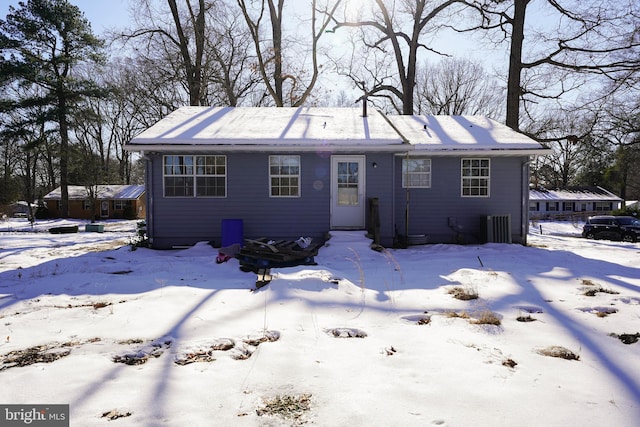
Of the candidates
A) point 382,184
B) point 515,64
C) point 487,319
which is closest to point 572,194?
point 515,64

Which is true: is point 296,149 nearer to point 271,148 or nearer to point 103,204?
point 271,148

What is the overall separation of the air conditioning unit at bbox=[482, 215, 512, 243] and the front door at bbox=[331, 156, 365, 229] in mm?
3721

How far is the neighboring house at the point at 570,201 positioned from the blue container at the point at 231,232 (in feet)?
112

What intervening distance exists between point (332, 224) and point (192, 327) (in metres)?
6.61

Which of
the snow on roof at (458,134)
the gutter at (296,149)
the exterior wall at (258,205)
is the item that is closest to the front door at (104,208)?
the exterior wall at (258,205)

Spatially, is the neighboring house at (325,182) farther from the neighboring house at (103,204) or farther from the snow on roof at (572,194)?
the snow on roof at (572,194)

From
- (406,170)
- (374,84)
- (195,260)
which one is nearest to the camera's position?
(195,260)

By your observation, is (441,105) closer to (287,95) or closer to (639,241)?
(287,95)

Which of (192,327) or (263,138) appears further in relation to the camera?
(263,138)

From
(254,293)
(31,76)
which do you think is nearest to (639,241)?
(254,293)

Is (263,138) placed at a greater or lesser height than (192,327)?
greater

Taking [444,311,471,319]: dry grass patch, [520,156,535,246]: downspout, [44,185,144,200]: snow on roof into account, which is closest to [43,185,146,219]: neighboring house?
[44,185,144,200]: snow on roof

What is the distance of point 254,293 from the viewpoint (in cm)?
506

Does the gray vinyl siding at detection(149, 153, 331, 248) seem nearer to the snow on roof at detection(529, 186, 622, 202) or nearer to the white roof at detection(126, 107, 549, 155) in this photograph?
the white roof at detection(126, 107, 549, 155)
